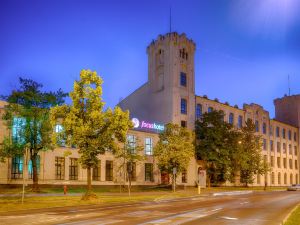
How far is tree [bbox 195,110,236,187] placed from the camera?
70625mm

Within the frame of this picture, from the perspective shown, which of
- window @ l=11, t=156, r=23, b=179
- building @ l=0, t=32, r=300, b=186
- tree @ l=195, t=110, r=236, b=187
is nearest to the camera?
window @ l=11, t=156, r=23, b=179

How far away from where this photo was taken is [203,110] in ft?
257

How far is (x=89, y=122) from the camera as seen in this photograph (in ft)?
117

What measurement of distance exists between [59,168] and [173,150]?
1493 cm

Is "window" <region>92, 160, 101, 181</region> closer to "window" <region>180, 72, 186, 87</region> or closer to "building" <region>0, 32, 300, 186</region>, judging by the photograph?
"building" <region>0, 32, 300, 186</region>

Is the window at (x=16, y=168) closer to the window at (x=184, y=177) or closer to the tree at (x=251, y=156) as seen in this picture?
the window at (x=184, y=177)

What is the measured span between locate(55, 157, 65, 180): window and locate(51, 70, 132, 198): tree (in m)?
19.6

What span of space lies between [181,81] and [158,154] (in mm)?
18885

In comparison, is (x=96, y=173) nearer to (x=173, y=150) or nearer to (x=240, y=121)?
(x=173, y=150)

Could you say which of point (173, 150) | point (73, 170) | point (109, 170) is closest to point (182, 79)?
point (173, 150)

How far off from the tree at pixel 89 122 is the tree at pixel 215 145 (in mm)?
36081

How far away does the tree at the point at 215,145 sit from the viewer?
7062cm

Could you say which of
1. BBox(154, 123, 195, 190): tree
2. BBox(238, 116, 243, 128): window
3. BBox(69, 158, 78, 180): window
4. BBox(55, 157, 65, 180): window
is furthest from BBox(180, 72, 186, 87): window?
BBox(55, 157, 65, 180): window

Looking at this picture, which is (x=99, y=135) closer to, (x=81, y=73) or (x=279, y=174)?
(x=81, y=73)
